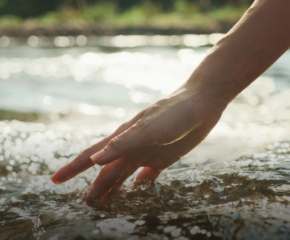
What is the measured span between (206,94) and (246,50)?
0.69 feet

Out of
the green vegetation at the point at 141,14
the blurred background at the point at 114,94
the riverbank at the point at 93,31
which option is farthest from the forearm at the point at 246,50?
the green vegetation at the point at 141,14

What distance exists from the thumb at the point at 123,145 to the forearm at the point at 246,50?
28cm

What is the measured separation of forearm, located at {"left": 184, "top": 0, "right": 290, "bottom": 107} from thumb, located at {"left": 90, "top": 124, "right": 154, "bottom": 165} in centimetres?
28

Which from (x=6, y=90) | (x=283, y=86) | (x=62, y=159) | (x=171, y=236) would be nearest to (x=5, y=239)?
(x=171, y=236)

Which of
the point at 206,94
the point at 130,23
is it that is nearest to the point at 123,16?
the point at 130,23

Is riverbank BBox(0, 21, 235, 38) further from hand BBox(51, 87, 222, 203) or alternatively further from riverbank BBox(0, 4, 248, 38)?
hand BBox(51, 87, 222, 203)

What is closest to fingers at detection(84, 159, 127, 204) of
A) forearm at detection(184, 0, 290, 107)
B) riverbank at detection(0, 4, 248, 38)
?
forearm at detection(184, 0, 290, 107)

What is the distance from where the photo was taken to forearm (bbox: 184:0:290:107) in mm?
1579

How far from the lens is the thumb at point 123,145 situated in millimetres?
1434

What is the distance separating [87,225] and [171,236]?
27 centimetres

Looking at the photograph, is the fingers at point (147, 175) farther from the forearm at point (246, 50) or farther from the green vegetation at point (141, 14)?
the green vegetation at point (141, 14)

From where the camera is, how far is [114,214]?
1496mm

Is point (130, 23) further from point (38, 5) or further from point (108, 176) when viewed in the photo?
point (108, 176)

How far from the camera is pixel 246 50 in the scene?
63.1 inches
